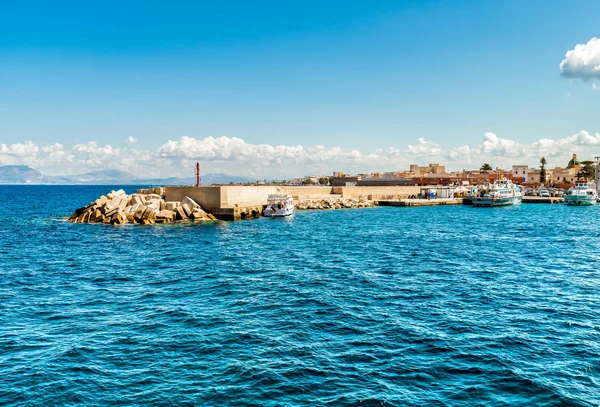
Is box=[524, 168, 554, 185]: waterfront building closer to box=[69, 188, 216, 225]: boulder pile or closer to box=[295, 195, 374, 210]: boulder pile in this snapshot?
box=[295, 195, 374, 210]: boulder pile

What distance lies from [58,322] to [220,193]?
131ft

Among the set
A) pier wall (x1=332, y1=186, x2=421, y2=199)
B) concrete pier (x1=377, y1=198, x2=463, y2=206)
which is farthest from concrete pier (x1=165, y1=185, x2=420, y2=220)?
concrete pier (x1=377, y1=198, x2=463, y2=206)

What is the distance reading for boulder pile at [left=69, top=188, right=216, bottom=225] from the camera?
5188cm

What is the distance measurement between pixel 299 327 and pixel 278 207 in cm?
4803

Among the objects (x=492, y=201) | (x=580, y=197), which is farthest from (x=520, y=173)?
(x=492, y=201)

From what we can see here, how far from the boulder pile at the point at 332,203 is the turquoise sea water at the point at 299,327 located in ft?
155

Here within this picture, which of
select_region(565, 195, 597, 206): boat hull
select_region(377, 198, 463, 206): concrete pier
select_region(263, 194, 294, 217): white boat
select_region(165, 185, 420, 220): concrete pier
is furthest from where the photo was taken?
select_region(565, 195, 597, 206): boat hull

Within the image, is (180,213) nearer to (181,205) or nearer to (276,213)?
(181,205)

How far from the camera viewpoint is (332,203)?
83.6 m

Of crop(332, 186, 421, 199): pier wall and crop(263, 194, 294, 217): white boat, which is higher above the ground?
crop(332, 186, 421, 199): pier wall

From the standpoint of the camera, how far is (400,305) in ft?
61.6

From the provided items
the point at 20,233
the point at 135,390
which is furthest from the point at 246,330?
the point at 20,233

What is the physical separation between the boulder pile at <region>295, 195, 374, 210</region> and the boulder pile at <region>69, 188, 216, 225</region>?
→ 26612mm

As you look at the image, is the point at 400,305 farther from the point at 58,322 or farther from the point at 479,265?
the point at 58,322
